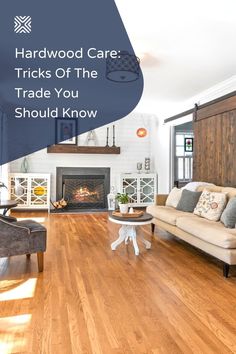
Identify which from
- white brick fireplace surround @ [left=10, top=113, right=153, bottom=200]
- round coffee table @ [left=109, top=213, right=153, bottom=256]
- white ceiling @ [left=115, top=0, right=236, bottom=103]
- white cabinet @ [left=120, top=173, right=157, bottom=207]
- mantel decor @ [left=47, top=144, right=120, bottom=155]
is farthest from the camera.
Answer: white cabinet @ [left=120, top=173, right=157, bottom=207]

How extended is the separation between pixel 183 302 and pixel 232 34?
2.76m

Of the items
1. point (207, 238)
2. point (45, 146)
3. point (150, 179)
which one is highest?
point (45, 146)

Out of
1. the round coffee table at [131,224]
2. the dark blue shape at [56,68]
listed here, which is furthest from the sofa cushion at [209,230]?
the dark blue shape at [56,68]

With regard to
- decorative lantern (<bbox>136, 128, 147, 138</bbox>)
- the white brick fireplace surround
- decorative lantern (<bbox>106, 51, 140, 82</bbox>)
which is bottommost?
the white brick fireplace surround

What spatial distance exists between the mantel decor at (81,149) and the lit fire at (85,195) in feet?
3.15

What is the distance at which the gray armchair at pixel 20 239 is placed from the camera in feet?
9.89

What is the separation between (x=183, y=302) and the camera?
2562 mm

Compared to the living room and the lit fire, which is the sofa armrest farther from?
the lit fire

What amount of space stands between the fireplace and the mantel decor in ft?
1.44

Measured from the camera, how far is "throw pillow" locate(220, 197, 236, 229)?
3.50 m

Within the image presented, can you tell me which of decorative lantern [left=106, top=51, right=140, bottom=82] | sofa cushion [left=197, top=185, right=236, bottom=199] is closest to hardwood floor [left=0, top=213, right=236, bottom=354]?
sofa cushion [left=197, top=185, right=236, bottom=199]

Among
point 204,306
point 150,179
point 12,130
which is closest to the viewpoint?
point 204,306

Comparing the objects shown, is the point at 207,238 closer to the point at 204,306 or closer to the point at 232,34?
the point at 204,306

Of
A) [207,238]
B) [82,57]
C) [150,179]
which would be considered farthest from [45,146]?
[207,238]
